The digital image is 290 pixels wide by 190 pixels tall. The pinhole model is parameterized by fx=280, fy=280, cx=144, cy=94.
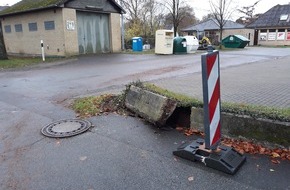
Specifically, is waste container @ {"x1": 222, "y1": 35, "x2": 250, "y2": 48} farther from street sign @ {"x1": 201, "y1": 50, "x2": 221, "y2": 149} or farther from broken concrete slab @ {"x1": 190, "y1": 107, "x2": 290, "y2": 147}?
street sign @ {"x1": 201, "y1": 50, "x2": 221, "y2": 149}

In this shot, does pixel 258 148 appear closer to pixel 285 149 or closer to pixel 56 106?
pixel 285 149

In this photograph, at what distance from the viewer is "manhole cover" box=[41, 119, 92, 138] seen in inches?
183

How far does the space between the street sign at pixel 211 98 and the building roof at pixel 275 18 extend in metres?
43.2

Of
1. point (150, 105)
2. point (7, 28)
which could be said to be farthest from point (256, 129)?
point (7, 28)

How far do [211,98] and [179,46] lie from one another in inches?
748

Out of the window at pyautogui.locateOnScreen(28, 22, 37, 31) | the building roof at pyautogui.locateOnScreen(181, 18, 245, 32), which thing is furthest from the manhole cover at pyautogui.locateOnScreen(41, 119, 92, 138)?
the building roof at pyautogui.locateOnScreen(181, 18, 245, 32)

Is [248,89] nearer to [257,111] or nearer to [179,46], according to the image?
[257,111]

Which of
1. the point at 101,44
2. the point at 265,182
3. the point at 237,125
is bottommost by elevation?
the point at 265,182

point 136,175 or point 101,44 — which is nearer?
point 136,175

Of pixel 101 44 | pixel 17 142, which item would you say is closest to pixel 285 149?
pixel 17 142

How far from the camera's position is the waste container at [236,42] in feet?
100

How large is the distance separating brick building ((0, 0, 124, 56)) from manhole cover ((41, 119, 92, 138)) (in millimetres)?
15104

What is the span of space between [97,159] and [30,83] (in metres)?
6.96

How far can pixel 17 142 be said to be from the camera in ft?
14.4
